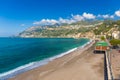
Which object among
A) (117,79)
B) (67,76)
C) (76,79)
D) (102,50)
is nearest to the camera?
(117,79)

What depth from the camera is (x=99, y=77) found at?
2525 cm

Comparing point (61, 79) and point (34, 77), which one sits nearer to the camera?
point (61, 79)

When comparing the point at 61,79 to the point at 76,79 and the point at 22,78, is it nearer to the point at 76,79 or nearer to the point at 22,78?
the point at 76,79

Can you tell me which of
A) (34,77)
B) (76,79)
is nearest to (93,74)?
(76,79)

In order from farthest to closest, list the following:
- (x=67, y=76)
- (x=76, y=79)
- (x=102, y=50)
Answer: (x=102, y=50) < (x=67, y=76) < (x=76, y=79)

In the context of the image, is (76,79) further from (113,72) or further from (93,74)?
(113,72)

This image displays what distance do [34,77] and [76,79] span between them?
264 inches

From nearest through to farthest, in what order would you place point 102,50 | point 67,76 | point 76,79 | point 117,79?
point 117,79
point 76,79
point 67,76
point 102,50

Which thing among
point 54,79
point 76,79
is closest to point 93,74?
point 76,79

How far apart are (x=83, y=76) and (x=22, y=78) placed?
914 cm

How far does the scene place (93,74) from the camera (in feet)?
89.0

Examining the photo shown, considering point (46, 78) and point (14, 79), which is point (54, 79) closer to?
point (46, 78)

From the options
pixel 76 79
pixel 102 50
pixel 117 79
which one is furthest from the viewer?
pixel 102 50

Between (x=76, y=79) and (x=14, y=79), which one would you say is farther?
(x=14, y=79)
